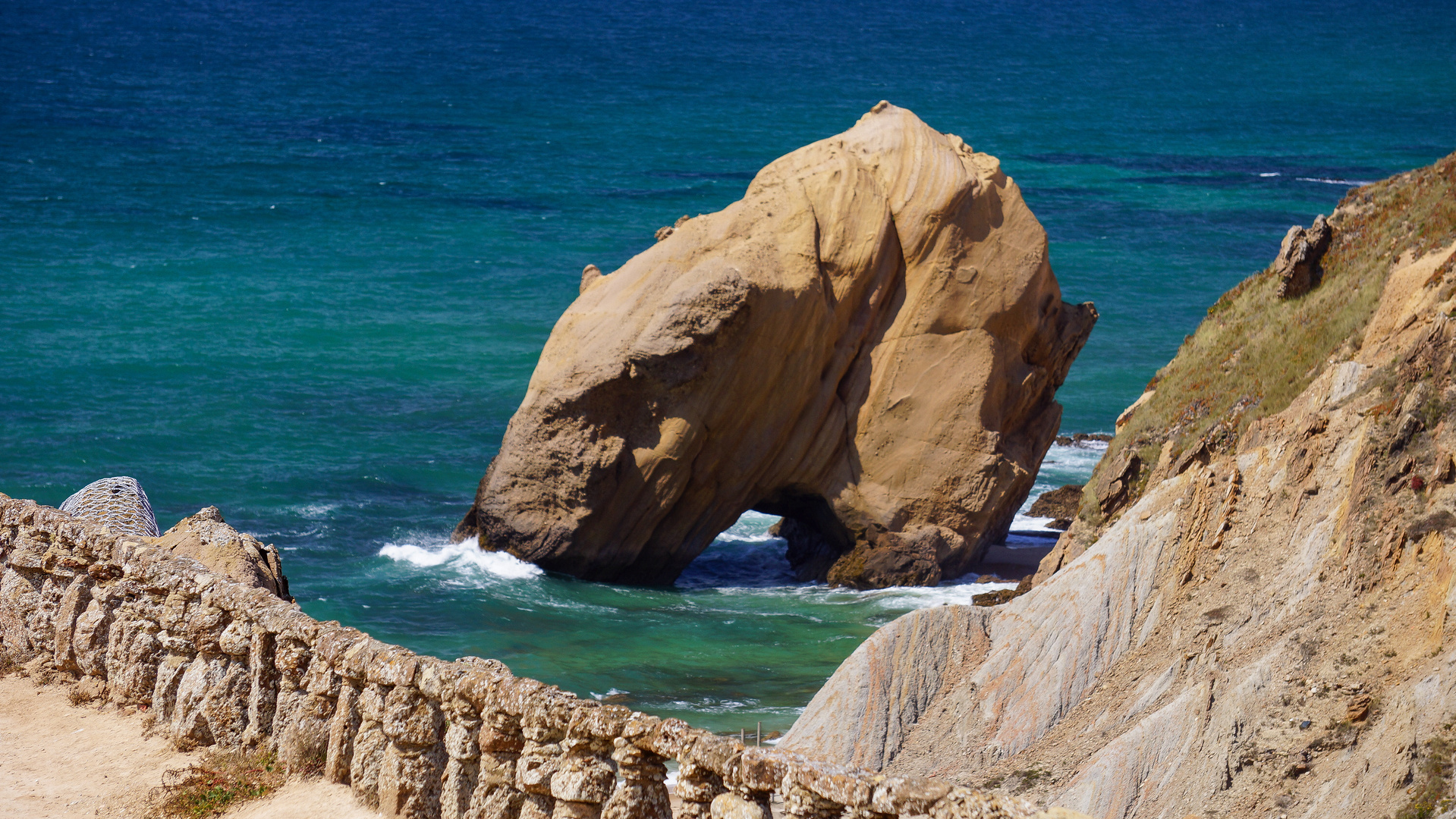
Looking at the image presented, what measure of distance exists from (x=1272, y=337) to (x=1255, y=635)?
7.78m

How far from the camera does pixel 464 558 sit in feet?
113

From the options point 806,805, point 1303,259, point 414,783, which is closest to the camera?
point 806,805

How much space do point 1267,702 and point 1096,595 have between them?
13.1 ft

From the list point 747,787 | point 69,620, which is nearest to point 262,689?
point 69,620

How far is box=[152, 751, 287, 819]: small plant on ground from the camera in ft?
37.4

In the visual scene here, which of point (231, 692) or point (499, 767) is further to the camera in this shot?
point (231, 692)

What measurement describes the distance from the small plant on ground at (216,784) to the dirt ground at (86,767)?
14 cm

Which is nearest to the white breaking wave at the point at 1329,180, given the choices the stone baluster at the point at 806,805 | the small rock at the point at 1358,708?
the small rock at the point at 1358,708

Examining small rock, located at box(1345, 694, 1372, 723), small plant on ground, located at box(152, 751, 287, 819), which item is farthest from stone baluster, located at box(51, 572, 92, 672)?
small rock, located at box(1345, 694, 1372, 723)

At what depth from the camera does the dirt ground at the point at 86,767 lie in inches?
445

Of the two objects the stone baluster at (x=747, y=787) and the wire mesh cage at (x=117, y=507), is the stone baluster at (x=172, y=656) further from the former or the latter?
the stone baluster at (x=747, y=787)

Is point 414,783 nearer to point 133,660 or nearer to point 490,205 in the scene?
point 133,660

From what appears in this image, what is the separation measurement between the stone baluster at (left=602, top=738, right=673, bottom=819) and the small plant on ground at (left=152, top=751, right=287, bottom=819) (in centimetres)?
349

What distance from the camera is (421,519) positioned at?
38.3 m
